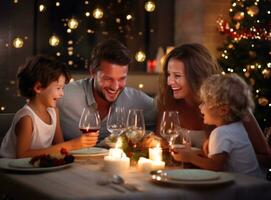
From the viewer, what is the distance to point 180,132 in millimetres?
2244

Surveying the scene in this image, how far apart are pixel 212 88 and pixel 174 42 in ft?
14.9

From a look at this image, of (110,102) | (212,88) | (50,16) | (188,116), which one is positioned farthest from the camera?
(50,16)

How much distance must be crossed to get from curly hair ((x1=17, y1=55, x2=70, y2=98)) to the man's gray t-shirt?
0.44 metres

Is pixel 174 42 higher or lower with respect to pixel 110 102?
higher

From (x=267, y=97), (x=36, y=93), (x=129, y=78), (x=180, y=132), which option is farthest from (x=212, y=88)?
(x=129, y=78)

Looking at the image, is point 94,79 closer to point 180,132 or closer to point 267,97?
point 180,132

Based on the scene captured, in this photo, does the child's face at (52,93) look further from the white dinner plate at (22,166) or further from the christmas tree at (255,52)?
the christmas tree at (255,52)

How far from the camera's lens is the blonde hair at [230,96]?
248 cm

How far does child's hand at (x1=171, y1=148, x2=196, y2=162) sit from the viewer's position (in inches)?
88.0

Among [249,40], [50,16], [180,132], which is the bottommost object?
[180,132]

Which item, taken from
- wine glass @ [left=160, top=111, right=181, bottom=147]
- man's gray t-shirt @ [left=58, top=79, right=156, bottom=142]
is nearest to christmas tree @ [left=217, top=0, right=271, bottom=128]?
man's gray t-shirt @ [left=58, top=79, right=156, bottom=142]

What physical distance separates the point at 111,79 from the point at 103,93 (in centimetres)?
15

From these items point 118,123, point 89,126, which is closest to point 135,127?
point 118,123

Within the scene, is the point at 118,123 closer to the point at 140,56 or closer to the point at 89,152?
the point at 89,152
